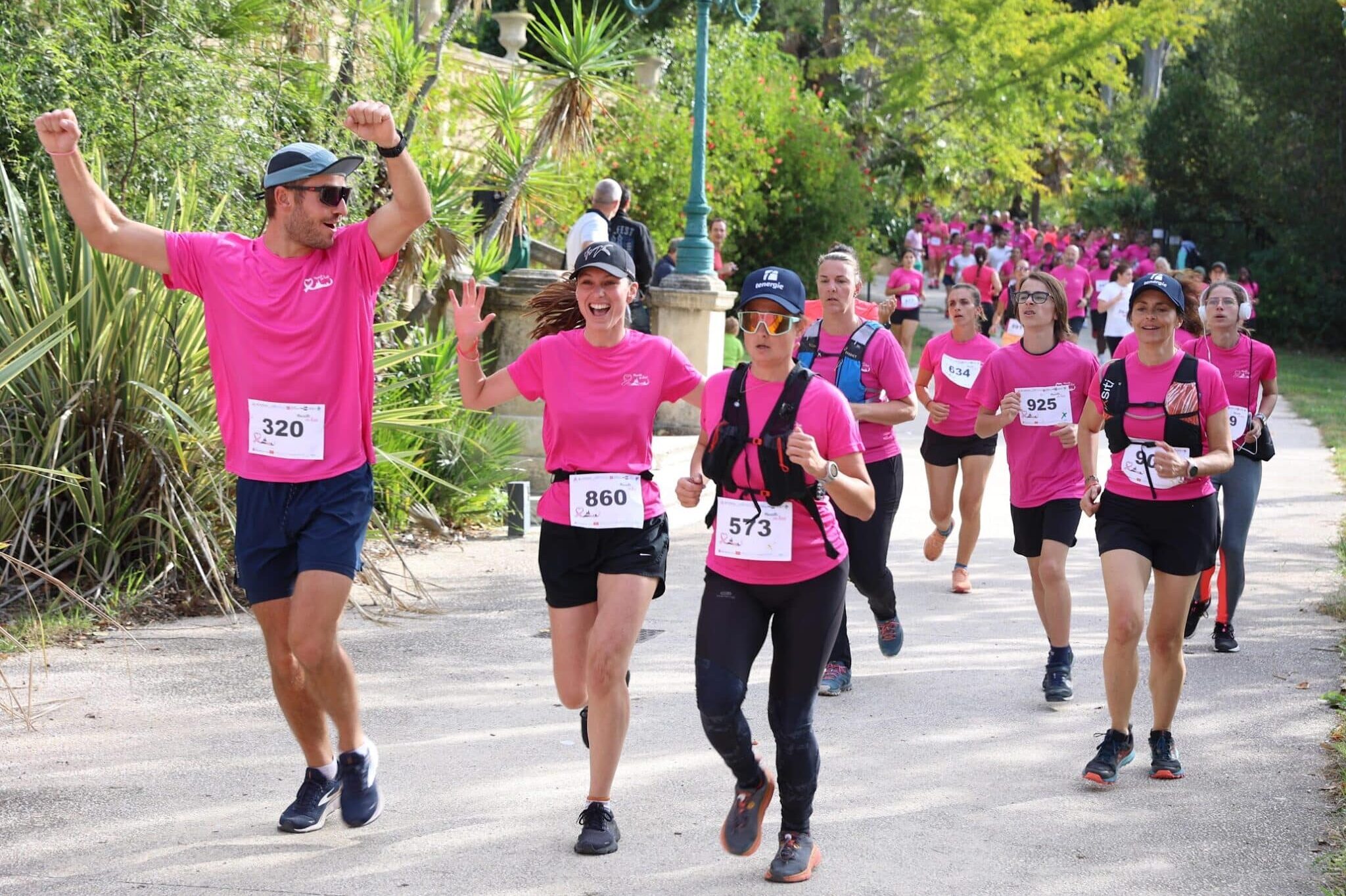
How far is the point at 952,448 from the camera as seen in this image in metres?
8.80

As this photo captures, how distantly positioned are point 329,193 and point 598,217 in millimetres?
7035

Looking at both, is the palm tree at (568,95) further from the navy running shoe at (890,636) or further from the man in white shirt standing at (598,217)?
the navy running shoe at (890,636)

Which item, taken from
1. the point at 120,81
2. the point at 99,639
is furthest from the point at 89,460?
the point at 120,81

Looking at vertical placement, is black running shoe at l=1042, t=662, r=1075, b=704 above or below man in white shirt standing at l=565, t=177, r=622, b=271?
below

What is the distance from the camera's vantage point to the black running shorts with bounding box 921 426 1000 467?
8773 mm

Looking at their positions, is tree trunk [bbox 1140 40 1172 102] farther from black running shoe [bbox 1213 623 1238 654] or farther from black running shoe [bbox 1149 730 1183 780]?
black running shoe [bbox 1149 730 1183 780]

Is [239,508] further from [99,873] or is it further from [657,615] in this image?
[657,615]

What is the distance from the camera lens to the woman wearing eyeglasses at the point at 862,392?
6703mm

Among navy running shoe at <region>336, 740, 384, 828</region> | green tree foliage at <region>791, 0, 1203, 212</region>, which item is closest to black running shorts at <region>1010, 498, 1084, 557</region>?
navy running shoe at <region>336, 740, 384, 828</region>

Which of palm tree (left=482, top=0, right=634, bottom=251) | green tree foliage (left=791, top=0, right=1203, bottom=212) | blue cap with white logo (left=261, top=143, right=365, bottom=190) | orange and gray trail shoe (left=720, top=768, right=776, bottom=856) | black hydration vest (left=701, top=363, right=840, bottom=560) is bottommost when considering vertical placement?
orange and gray trail shoe (left=720, top=768, right=776, bottom=856)

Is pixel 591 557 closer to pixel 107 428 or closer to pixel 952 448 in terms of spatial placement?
pixel 107 428

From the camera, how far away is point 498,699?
6668 mm

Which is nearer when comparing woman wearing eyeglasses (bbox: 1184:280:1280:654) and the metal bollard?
woman wearing eyeglasses (bbox: 1184:280:1280:654)

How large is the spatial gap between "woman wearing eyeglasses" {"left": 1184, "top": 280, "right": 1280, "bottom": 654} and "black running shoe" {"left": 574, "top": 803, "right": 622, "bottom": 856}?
13.2 feet
